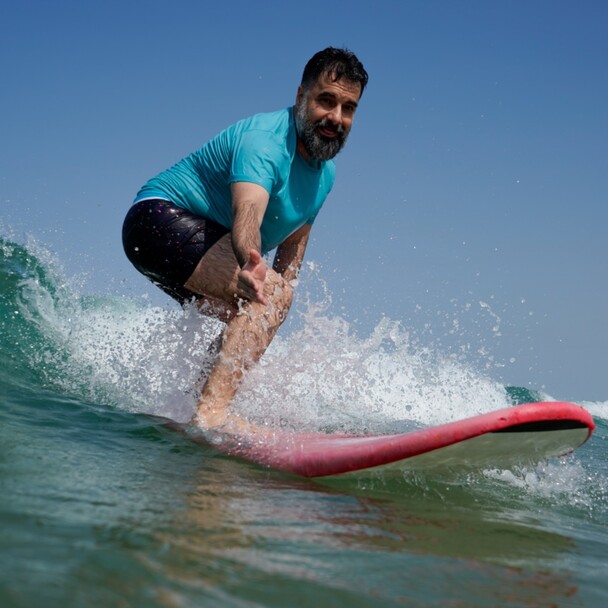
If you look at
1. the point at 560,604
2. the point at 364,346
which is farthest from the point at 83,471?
the point at 364,346

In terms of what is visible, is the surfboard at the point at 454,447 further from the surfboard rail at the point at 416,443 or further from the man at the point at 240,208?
the man at the point at 240,208

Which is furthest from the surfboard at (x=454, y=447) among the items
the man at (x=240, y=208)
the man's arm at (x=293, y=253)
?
the man's arm at (x=293, y=253)

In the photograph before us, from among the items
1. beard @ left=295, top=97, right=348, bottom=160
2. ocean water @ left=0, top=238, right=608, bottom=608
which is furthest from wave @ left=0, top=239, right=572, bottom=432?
beard @ left=295, top=97, right=348, bottom=160

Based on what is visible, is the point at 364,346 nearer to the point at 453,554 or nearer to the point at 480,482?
the point at 480,482

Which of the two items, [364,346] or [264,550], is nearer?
[264,550]

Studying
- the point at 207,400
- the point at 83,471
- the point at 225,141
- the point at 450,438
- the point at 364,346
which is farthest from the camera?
the point at 364,346

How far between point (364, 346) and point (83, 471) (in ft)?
8.61

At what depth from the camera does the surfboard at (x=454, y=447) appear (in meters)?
2.77

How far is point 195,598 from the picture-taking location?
1.34 m

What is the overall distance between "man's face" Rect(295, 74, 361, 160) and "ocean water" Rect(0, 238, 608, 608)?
101 cm

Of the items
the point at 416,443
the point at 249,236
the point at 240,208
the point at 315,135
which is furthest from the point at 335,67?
the point at 416,443

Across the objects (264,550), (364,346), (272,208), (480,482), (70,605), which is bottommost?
(70,605)

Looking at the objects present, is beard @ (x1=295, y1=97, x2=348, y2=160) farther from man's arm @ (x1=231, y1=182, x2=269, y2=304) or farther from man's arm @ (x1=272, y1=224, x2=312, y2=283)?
man's arm @ (x1=272, y1=224, x2=312, y2=283)

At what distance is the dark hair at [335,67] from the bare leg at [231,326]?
1051 mm
